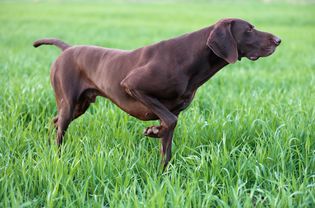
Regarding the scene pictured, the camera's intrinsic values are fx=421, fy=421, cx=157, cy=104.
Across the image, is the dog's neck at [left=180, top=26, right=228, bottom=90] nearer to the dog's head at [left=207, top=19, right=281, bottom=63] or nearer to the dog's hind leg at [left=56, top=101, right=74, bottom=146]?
the dog's head at [left=207, top=19, right=281, bottom=63]

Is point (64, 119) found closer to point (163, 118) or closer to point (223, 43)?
point (163, 118)

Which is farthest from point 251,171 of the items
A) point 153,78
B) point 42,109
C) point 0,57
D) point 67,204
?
point 0,57

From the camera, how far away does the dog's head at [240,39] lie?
10.6 ft

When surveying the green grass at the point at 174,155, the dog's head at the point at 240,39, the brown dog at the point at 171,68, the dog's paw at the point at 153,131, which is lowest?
the green grass at the point at 174,155

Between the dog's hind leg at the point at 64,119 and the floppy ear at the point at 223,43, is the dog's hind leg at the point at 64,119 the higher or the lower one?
the lower one

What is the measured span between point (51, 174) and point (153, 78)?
1039 mm

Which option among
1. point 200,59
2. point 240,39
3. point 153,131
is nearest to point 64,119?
point 153,131

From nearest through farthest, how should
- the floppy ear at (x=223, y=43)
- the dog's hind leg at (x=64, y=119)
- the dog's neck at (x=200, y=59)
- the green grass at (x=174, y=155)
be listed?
the green grass at (x=174, y=155) → the floppy ear at (x=223, y=43) → the dog's neck at (x=200, y=59) → the dog's hind leg at (x=64, y=119)

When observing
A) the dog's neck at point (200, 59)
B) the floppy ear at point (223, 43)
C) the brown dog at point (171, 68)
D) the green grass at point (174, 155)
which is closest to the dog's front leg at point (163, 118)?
the brown dog at point (171, 68)

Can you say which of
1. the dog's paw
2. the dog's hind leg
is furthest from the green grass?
the dog's paw

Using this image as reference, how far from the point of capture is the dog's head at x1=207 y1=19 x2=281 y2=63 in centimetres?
322

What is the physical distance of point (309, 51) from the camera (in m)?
11.5

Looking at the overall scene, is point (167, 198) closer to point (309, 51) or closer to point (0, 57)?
point (0, 57)

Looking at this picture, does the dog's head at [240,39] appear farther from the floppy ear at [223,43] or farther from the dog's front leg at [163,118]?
the dog's front leg at [163,118]
